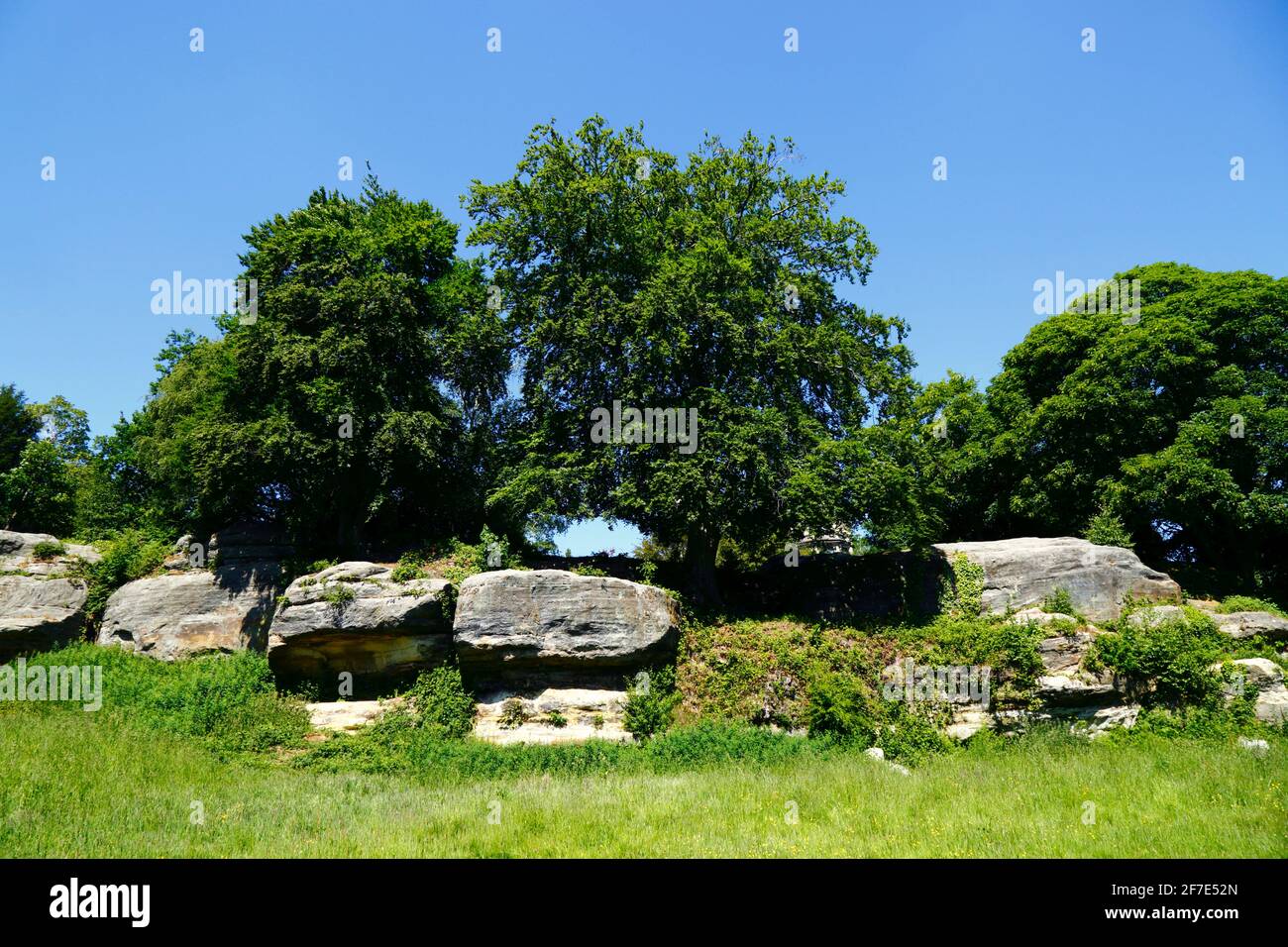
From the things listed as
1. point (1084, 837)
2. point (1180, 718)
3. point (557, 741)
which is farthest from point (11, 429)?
point (1180, 718)

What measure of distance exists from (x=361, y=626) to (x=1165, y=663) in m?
19.3

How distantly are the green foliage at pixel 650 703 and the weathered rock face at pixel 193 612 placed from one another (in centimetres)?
1120

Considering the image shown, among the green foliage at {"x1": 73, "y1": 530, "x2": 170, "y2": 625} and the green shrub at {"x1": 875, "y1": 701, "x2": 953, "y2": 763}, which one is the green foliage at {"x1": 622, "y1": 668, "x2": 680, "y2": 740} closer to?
the green shrub at {"x1": 875, "y1": 701, "x2": 953, "y2": 763}

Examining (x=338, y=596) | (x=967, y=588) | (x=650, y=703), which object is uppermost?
(x=338, y=596)

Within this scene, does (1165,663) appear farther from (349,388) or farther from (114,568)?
(114,568)

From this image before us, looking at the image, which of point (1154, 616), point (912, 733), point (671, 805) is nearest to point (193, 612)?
point (671, 805)

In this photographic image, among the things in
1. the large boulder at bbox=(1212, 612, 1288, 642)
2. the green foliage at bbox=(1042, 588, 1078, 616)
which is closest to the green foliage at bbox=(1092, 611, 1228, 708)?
the large boulder at bbox=(1212, 612, 1288, 642)

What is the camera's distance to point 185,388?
29.4 meters

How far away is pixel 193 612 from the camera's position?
22.7 m

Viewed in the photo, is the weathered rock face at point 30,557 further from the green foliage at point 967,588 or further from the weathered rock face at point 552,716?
the green foliage at point 967,588

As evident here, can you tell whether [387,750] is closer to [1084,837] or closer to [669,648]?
[669,648]

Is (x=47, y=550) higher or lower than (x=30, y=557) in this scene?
higher

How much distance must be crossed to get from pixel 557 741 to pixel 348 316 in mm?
14095

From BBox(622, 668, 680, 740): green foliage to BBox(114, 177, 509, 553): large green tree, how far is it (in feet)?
28.0
